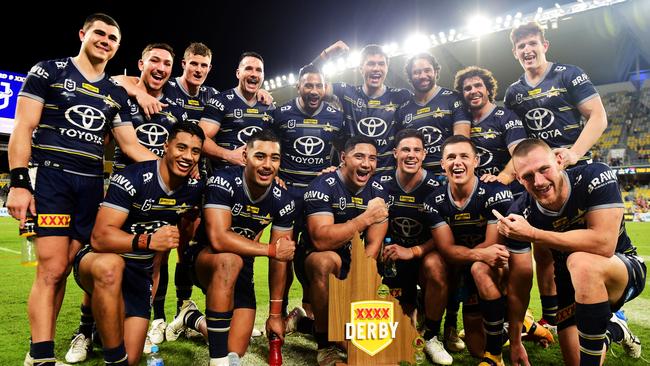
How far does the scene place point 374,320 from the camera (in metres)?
2.87

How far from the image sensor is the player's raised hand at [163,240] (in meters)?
2.93

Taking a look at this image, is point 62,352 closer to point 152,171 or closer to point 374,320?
point 152,171

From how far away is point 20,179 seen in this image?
2.90 meters

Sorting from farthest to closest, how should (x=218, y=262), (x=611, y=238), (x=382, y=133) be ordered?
(x=382, y=133) < (x=218, y=262) < (x=611, y=238)

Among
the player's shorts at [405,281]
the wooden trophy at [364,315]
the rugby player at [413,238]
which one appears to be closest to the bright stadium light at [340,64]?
the rugby player at [413,238]

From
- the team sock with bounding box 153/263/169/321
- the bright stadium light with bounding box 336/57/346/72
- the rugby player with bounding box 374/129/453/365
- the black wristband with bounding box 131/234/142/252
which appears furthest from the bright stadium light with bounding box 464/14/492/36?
the black wristband with bounding box 131/234/142/252

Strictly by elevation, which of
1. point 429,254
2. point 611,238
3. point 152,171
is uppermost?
point 152,171

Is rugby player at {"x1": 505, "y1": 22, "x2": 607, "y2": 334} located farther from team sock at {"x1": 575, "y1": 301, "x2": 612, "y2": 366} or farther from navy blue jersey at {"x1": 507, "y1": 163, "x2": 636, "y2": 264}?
team sock at {"x1": 575, "y1": 301, "x2": 612, "y2": 366}

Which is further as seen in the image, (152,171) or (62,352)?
(62,352)

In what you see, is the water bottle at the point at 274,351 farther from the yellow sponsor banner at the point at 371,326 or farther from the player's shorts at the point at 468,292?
the player's shorts at the point at 468,292

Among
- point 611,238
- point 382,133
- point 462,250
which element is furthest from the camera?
point 382,133

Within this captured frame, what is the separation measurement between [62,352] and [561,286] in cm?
380

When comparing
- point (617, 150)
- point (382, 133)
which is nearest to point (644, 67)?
point (617, 150)

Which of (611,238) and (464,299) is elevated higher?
(611,238)
